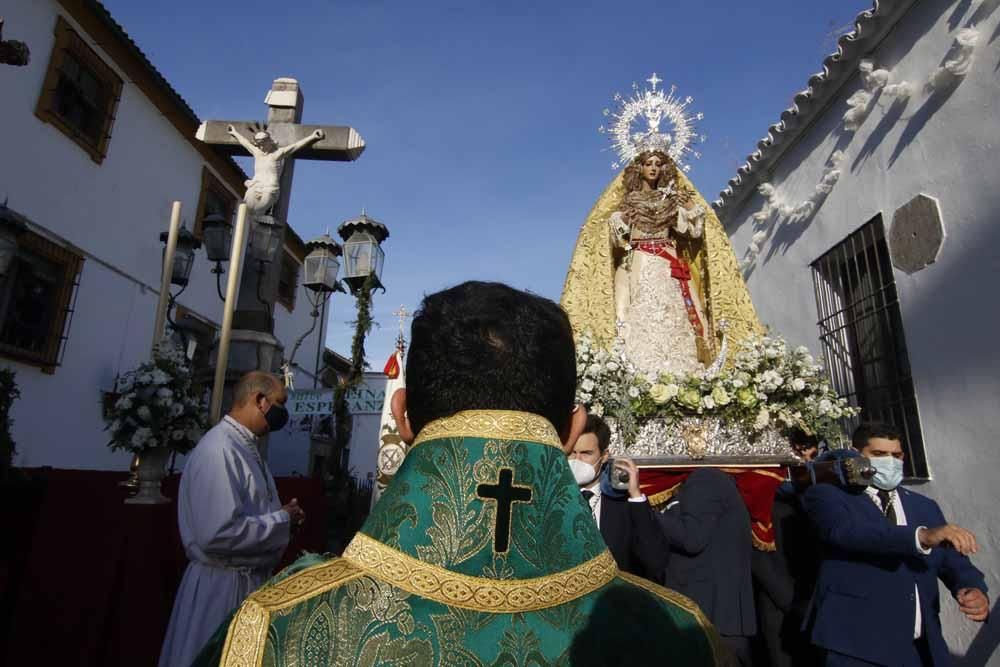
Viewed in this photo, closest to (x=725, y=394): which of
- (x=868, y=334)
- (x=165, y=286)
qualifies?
(x=868, y=334)

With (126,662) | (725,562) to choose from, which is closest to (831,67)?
(725,562)

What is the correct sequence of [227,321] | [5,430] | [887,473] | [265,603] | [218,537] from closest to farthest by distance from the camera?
[265,603]
[218,537]
[887,473]
[227,321]
[5,430]

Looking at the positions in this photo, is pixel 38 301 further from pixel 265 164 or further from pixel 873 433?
pixel 873 433

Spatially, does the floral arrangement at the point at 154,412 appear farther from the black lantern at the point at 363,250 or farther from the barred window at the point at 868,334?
the barred window at the point at 868,334

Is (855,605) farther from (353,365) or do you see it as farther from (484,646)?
(353,365)

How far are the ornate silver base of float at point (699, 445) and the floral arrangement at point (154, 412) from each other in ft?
8.60

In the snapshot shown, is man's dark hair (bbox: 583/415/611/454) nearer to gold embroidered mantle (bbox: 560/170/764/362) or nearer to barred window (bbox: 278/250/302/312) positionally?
gold embroidered mantle (bbox: 560/170/764/362)

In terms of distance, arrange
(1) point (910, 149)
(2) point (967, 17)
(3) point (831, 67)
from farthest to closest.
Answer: (3) point (831, 67) → (1) point (910, 149) → (2) point (967, 17)

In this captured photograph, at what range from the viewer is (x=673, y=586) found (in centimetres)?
296

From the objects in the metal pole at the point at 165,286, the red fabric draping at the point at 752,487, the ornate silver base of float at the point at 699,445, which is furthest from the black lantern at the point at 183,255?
the red fabric draping at the point at 752,487

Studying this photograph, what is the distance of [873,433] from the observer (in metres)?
2.98

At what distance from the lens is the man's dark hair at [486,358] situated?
98cm

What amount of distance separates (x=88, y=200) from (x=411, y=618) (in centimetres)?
1047

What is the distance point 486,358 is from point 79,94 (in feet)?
34.5
